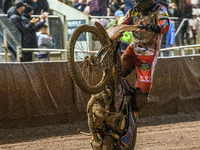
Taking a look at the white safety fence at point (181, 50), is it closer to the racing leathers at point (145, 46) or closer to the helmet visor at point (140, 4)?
the racing leathers at point (145, 46)

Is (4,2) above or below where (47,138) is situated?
above

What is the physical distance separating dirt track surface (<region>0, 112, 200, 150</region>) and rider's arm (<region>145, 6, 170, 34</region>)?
103 inches

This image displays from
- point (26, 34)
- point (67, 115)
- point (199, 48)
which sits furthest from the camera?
point (199, 48)

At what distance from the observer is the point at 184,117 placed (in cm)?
949

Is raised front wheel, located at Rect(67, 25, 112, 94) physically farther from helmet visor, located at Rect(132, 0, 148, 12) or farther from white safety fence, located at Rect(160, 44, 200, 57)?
white safety fence, located at Rect(160, 44, 200, 57)

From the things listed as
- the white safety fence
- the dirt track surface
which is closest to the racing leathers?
the dirt track surface

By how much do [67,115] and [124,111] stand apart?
3.35m

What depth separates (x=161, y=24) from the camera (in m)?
5.00

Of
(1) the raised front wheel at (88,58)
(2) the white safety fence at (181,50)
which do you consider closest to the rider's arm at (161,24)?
(1) the raised front wheel at (88,58)

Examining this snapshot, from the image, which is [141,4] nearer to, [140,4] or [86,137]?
[140,4]

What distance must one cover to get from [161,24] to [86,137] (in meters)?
3.37

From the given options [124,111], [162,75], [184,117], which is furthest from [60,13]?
[124,111]

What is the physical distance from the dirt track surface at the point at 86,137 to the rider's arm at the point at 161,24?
8.54ft

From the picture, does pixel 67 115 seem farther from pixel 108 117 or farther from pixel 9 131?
pixel 108 117
